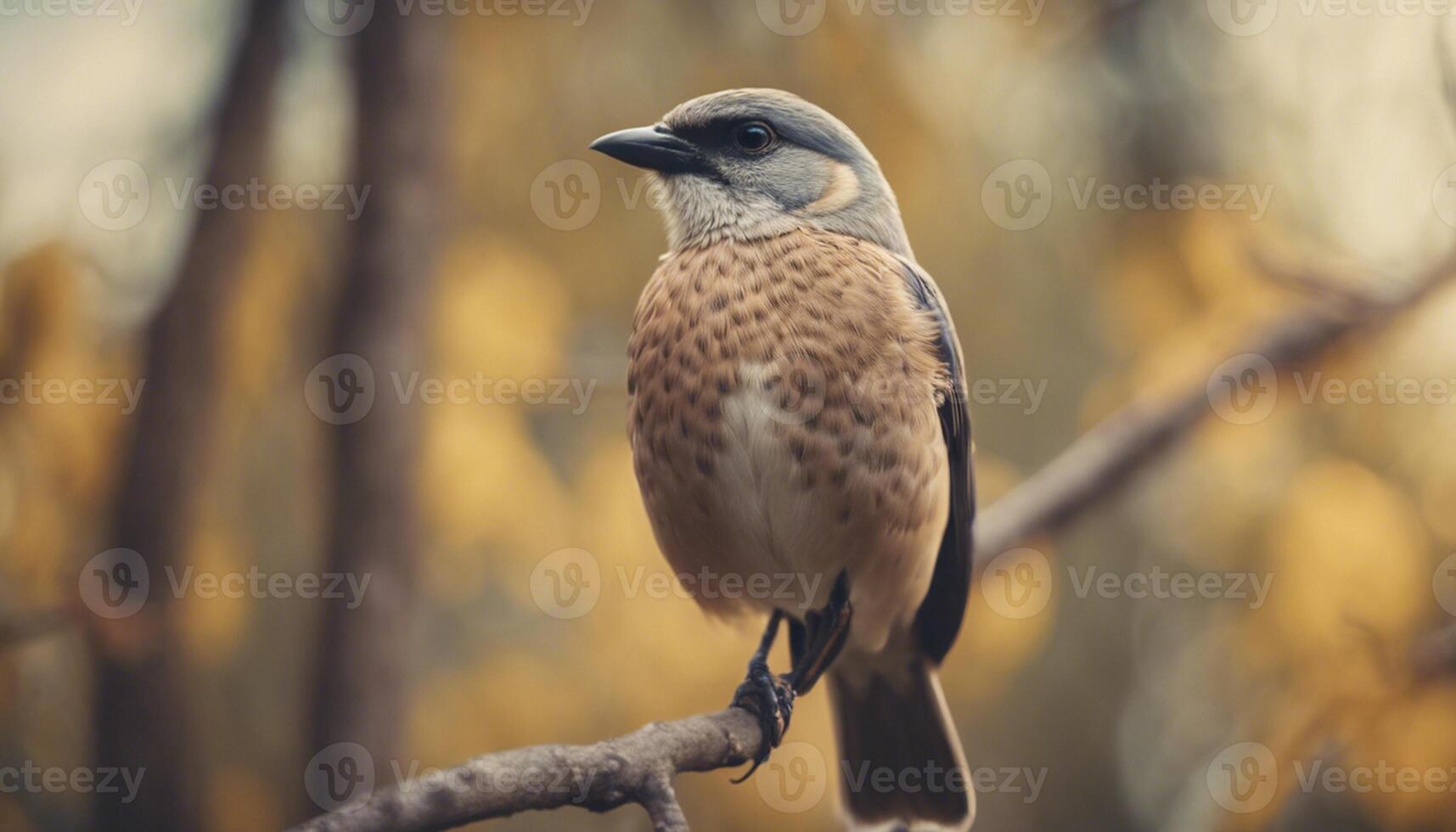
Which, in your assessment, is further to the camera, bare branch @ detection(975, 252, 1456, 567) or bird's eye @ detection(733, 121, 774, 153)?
bare branch @ detection(975, 252, 1456, 567)

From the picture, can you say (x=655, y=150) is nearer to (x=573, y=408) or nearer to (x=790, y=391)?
(x=790, y=391)

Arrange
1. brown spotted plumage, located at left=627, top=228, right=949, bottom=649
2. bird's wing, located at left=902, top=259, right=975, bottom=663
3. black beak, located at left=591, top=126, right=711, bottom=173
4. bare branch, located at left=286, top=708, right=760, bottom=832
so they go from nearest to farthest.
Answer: bare branch, located at left=286, top=708, right=760, bottom=832 < brown spotted plumage, located at left=627, top=228, right=949, bottom=649 < black beak, located at left=591, top=126, right=711, bottom=173 < bird's wing, located at left=902, top=259, right=975, bottom=663

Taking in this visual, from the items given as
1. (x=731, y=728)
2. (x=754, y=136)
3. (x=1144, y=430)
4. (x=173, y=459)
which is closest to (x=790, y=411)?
(x=731, y=728)

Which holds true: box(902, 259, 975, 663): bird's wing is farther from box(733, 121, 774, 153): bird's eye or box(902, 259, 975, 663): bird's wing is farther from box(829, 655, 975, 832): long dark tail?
box(733, 121, 774, 153): bird's eye

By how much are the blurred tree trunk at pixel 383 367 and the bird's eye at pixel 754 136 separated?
1001 mm

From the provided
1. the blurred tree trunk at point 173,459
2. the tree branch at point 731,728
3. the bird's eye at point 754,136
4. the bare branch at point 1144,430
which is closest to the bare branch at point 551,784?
the tree branch at point 731,728

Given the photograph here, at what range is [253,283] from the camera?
12.5 ft

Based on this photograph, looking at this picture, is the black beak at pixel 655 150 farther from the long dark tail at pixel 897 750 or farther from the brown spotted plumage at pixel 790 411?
the long dark tail at pixel 897 750

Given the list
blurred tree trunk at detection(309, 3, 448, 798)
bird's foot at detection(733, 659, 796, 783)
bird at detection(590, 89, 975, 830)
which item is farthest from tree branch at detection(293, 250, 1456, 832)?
blurred tree trunk at detection(309, 3, 448, 798)

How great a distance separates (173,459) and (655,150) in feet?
6.35

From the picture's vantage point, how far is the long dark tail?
3111 millimetres

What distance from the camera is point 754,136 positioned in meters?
2.63

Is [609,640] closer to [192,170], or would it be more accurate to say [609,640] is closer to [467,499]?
[467,499]

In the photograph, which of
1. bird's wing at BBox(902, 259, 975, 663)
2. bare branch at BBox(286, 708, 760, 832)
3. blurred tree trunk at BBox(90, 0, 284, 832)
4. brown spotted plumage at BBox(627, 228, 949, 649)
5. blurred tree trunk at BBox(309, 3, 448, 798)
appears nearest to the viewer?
bare branch at BBox(286, 708, 760, 832)
